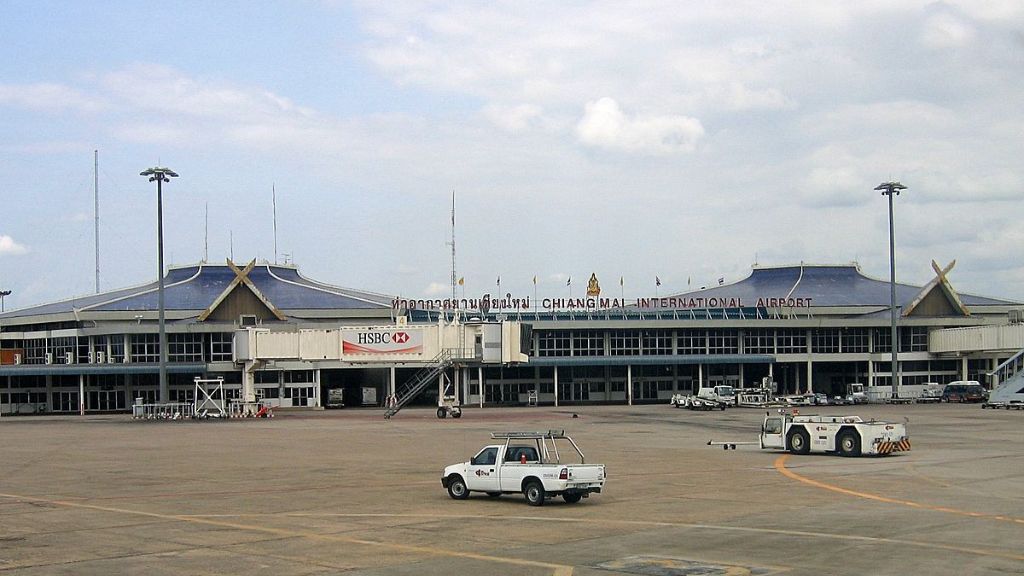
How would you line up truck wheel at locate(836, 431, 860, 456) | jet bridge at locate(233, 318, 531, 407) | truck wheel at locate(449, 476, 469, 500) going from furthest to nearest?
jet bridge at locate(233, 318, 531, 407) → truck wheel at locate(836, 431, 860, 456) → truck wheel at locate(449, 476, 469, 500)

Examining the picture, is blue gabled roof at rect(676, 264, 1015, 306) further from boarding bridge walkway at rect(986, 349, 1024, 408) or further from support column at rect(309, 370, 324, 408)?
support column at rect(309, 370, 324, 408)

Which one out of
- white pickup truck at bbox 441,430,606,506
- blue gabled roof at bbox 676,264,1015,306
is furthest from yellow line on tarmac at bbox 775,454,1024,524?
blue gabled roof at bbox 676,264,1015,306

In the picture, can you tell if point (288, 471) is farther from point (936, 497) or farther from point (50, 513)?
point (936, 497)

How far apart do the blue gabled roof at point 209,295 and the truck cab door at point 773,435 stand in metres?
86.7

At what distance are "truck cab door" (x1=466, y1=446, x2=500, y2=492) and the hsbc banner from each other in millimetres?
64257

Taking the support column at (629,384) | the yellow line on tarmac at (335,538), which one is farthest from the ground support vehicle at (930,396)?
the yellow line on tarmac at (335,538)

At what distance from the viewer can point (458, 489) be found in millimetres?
34656

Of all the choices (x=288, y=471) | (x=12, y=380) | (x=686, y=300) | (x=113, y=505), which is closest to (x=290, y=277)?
(x=12, y=380)

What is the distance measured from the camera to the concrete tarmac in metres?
23.1

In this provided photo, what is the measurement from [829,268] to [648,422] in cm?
7972

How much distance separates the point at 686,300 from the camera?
13762 cm

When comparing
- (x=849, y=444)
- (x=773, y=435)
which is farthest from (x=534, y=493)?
(x=773, y=435)

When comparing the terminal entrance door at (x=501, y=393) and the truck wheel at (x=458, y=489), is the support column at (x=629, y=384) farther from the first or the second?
the truck wheel at (x=458, y=489)

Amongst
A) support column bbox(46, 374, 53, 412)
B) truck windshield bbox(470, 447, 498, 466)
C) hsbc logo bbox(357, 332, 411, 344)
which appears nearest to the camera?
truck windshield bbox(470, 447, 498, 466)
